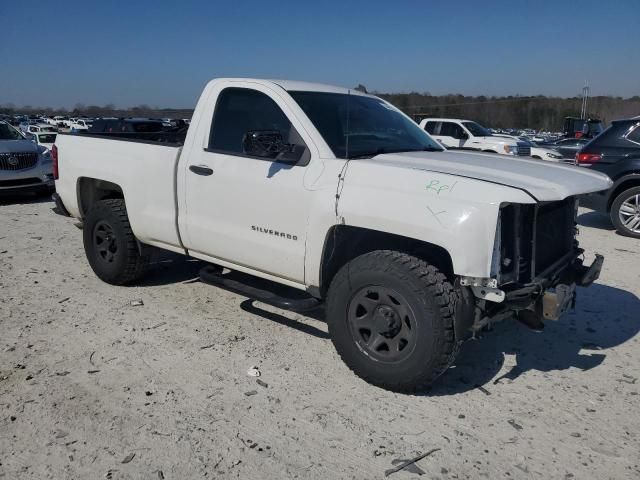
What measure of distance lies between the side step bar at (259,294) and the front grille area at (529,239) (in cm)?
137

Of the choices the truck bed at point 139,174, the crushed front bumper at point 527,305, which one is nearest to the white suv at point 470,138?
the truck bed at point 139,174

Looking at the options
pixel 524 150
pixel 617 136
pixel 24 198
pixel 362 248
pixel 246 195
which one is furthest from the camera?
pixel 524 150

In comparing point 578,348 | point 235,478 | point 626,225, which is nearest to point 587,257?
point 626,225

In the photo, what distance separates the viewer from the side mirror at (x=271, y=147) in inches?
144

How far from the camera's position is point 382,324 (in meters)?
3.36

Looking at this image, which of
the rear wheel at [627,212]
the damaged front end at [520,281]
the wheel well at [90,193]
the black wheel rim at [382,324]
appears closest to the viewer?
the damaged front end at [520,281]

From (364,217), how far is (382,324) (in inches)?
26.8

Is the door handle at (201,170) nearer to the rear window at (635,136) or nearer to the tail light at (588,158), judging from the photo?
the tail light at (588,158)

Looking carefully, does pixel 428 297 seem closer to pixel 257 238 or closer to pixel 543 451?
pixel 543 451

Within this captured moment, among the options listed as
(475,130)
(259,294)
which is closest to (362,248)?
(259,294)

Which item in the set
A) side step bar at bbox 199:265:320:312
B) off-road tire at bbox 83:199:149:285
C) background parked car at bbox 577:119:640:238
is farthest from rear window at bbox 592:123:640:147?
off-road tire at bbox 83:199:149:285

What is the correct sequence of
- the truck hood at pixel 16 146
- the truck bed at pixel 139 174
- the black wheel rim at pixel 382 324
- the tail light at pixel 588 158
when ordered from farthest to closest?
the truck hood at pixel 16 146 < the tail light at pixel 588 158 < the truck bed at pixel 139 174 < the black wheel rim at pixel 382 324

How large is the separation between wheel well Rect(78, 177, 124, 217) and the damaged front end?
3813mm

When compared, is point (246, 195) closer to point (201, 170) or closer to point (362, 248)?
point (201, 170)
